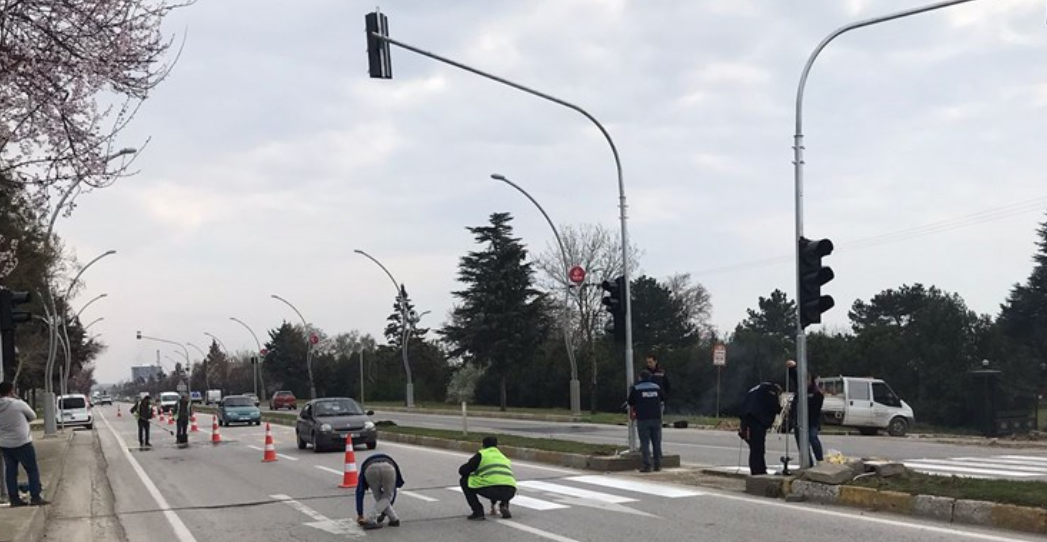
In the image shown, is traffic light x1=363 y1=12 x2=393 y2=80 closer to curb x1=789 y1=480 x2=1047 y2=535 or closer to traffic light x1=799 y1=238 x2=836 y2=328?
traffic light x1=799 y1=238 x2=836 y2=328

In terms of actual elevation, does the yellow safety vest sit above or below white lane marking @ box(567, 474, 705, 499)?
above

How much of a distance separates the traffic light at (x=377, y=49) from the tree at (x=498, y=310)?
50.5m

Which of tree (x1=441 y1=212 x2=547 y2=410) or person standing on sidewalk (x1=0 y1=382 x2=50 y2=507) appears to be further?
tree (x1=441 y1=212 x2=547 y2=410)

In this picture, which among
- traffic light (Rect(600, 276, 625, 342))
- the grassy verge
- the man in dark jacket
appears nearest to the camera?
the man in dark jacket

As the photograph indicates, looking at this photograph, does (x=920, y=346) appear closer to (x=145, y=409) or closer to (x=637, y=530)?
(x=145, y=409)

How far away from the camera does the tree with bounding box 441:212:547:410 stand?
64938mm

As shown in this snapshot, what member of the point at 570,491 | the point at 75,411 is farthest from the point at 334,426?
the point at 75,411

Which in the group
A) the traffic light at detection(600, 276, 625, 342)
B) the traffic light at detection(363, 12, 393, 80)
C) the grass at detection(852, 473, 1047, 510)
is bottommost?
A: the grass at detection(852, 473, 1047, 510)

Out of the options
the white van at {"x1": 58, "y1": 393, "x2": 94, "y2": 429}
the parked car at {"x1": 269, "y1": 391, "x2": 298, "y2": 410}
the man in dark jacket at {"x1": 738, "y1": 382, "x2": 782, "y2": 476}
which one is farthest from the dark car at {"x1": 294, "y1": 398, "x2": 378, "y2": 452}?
the parked car at {"x1": 269, "y1": 391, "x2": 298, "y2": 410}

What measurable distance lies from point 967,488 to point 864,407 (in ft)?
60.7

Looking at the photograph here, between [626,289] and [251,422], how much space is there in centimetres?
3336

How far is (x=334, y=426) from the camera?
25969mm

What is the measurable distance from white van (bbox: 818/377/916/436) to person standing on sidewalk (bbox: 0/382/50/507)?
869 inches

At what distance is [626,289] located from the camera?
18953mm
